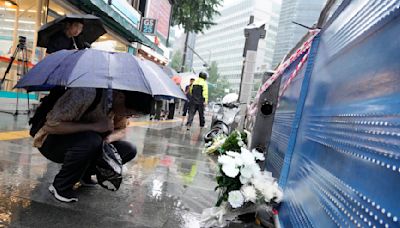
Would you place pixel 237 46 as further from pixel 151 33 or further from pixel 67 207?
pixel 67 207

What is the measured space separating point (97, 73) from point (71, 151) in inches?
32.4

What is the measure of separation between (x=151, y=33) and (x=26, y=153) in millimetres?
13257

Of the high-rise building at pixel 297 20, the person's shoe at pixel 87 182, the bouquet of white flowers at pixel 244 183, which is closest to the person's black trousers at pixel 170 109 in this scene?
the high-rise building at pixel 297 20

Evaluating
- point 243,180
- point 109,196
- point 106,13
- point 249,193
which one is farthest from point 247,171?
point 106,13

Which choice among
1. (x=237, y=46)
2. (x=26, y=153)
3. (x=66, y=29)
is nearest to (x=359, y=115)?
(x=66, y=29)

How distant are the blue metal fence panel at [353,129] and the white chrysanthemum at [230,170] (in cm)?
47

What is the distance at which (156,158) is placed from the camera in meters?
6.14

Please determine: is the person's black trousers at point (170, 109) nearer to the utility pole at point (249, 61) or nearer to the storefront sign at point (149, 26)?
the storefront sign at point (149, 26)

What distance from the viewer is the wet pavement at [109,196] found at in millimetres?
2949

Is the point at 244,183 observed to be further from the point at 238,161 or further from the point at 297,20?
the point at 297,20

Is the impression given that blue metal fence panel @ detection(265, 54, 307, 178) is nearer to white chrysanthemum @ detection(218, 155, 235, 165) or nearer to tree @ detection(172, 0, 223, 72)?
white chrysanthemum @ detection(218, 155, 235, 165)

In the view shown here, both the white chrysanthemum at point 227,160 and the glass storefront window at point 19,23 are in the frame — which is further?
the glass storefront window at point 19,23

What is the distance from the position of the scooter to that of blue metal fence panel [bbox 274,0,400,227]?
20.2 ft

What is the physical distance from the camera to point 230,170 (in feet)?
9.94
